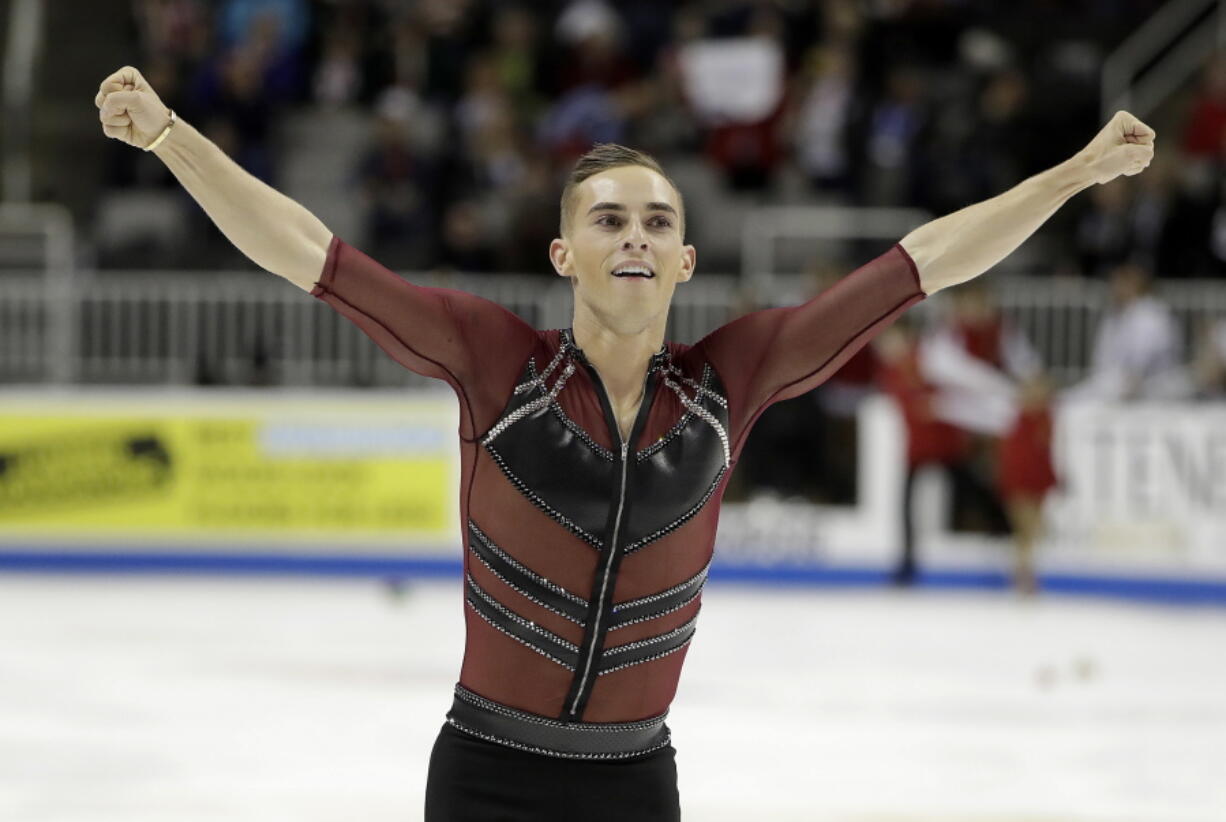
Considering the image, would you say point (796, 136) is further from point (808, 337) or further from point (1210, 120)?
point (808, 337)

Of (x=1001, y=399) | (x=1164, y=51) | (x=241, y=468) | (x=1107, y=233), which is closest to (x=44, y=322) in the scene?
(x=241, y=468)

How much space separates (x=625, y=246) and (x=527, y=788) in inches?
38.3

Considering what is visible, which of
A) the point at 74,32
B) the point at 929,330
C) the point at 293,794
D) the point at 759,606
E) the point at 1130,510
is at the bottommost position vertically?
the point at 293,794

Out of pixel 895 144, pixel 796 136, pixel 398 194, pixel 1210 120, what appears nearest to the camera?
pixel 398 194

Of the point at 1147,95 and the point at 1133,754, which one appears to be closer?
the point at 1133,754

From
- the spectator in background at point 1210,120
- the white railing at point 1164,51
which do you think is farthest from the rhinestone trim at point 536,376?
the white railing at point 1164,51

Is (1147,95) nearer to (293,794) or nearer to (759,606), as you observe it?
(759,606)

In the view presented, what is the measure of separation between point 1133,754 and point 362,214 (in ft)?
32.9

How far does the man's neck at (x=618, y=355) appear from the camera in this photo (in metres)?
3.38

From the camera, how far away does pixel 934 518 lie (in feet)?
46.6

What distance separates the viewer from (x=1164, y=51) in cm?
1748

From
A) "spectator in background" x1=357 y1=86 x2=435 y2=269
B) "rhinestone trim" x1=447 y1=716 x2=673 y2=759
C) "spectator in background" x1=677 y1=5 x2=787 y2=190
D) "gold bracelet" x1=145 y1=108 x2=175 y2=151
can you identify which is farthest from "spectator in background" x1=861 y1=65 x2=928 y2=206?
"gold bracelet" x1=145 y1=108 x2=175 y2=151

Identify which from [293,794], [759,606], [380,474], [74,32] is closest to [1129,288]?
[759,606]

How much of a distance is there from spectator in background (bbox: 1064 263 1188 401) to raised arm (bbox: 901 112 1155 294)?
1069 centimetres
